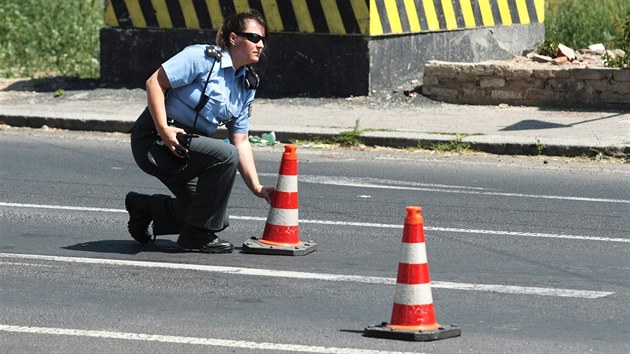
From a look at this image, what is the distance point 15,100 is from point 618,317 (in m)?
11.1

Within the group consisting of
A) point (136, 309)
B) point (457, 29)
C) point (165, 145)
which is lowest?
point (136, 309)

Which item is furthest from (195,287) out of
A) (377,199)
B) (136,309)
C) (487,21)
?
(487,21)

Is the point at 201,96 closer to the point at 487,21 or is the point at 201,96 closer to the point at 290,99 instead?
the point at 290,99

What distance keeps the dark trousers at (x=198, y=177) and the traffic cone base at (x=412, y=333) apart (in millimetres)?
2017

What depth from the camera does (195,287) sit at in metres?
7.48

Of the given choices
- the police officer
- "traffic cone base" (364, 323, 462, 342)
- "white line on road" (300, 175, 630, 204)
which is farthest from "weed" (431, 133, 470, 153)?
"traffic cone base" (364, 323, 462, 342)

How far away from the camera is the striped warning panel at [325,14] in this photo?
15.8 meters

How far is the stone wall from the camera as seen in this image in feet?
49.3

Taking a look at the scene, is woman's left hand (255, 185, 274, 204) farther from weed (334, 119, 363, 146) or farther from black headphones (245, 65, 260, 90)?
weed (334, 119, 363, 146)

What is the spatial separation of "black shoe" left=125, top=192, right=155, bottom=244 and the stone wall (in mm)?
7710

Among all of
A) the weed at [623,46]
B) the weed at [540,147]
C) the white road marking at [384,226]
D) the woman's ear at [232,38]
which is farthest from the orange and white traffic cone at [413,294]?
the weed at [623,46]

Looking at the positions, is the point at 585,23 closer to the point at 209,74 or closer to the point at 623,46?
the point at 623,46

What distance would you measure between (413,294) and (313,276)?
1.55m

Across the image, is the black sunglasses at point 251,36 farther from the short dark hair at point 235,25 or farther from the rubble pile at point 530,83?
the rubble pile at point 530,83
